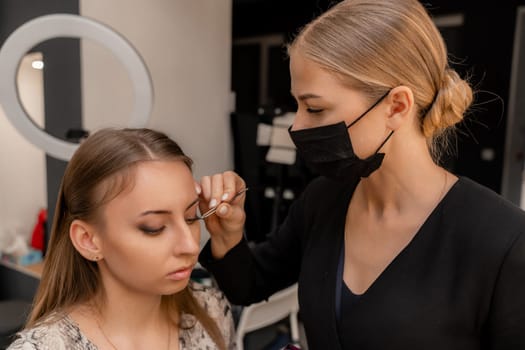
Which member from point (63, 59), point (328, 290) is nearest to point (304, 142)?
point (328, 290)

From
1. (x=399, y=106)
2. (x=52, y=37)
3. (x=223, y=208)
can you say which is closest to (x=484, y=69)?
(x=52, y=37)

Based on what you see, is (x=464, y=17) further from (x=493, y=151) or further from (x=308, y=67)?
(x=308, y=67)

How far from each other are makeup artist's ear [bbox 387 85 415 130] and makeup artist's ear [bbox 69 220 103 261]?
2.01 feet

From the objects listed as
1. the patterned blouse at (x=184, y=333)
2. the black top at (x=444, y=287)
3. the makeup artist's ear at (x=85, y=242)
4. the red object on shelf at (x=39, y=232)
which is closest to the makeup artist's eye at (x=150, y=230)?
the makeup artist's ear at (x=85, y=242)

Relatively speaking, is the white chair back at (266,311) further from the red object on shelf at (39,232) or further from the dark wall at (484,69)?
the dark wall at (484,69)

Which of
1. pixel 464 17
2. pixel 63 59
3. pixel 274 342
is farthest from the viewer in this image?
pixel 464 17

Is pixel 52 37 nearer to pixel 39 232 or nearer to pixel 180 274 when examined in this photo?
pixel 180 274

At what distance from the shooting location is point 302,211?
3.92ft

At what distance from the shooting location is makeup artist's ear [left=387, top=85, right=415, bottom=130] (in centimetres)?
88

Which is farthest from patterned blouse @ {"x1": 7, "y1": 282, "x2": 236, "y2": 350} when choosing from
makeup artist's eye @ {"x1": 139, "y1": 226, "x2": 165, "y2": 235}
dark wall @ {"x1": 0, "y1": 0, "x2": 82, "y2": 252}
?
dark wall @ {"x1": 0, "y1": 0, "x2": 82, "y2": 252}

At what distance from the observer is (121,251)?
0.92 meters

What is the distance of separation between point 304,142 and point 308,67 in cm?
17

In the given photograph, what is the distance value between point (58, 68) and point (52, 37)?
1.65 ft

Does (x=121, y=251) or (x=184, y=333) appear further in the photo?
(x=184, y=333)
